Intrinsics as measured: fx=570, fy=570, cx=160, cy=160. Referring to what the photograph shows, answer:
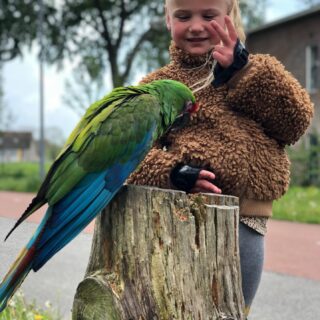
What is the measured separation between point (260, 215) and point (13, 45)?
2004 cm

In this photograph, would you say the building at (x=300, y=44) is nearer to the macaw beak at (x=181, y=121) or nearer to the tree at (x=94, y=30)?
the tree at (x=94, y=30)

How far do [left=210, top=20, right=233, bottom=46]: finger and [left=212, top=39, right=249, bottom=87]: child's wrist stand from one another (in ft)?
0.10

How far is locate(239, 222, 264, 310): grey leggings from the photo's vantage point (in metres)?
1.88

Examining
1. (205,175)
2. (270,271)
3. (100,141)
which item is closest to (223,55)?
(205,175)

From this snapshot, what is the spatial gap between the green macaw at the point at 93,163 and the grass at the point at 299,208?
6.18 meters

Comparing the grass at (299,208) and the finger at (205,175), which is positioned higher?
the finger at (205,175)

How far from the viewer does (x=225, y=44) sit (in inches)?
70.8

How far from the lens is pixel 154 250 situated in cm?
160

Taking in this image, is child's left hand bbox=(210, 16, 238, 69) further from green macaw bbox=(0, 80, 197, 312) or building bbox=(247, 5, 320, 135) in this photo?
building bbox=(247, 5, 320, 135)

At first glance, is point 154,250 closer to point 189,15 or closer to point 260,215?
point 260,215

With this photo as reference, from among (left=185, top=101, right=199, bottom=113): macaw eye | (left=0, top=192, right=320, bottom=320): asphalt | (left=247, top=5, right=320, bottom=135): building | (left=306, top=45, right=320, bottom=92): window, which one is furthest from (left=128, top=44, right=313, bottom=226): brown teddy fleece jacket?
(left=306, top=45, right=320, bottom=92): window

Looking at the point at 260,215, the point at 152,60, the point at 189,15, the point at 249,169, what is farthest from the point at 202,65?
the point at 152,60

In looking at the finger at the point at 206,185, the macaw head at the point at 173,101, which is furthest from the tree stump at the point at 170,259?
the macaw head at the point at 173,101

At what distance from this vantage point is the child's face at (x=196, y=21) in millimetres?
1915
